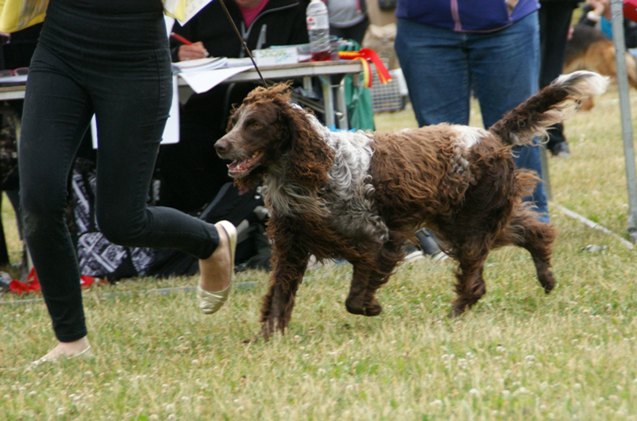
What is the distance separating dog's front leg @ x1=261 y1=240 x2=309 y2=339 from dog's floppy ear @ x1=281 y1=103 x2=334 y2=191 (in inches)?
12.5

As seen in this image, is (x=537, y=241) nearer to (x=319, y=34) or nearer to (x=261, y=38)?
(x=319, y=34)

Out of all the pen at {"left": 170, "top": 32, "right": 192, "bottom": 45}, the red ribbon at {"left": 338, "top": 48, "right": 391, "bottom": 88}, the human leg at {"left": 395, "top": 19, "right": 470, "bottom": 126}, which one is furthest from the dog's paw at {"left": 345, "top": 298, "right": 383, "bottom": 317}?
the pen at {"left": 170, "top": 32, "right": 192, "bottom": 45}

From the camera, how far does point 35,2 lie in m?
4.12

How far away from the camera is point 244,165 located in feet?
14.8

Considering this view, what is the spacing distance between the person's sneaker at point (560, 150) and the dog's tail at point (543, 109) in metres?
5.69

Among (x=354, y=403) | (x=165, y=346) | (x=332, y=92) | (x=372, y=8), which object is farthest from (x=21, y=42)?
(x=372, y=8)

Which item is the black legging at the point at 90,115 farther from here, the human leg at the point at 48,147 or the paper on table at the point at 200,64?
the paper on table at the point at 200,64

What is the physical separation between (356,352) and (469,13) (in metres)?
2.65

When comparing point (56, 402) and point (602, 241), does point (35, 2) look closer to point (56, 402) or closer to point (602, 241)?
point (56, 402)

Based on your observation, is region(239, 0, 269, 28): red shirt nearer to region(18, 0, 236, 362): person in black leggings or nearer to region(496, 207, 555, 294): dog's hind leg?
region(496, 207, 555, 294): dog's hind leg

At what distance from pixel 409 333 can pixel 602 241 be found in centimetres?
263

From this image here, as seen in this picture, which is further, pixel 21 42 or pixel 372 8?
pixel 372 8

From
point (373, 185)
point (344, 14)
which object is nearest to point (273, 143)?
point (373, 185)

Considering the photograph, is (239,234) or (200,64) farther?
(239,234)
